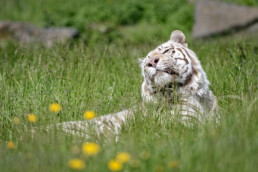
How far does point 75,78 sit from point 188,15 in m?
7.22

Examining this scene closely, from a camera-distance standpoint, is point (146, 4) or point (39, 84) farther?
point (146, 4)

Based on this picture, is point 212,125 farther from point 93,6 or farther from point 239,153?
point 93,6

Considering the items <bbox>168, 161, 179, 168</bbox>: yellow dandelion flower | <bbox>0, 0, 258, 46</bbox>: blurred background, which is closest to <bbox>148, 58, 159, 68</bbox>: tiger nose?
<bbox>168, 161, 179, 168</bbox>: yellow dandelion flower

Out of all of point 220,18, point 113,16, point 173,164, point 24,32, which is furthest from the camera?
point 113,16

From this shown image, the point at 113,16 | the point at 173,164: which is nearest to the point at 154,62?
the point at 173,164

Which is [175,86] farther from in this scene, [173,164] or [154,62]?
[173,164]

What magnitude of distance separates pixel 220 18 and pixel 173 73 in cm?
675

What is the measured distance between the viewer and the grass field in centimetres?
276

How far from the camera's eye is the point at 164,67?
4141mm

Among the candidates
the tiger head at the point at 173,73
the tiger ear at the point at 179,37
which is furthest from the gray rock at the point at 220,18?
the tiger head at the point at 173,73

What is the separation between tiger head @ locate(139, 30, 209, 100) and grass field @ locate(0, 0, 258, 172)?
10.9 inches

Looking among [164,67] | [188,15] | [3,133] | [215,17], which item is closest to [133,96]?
[164,67]

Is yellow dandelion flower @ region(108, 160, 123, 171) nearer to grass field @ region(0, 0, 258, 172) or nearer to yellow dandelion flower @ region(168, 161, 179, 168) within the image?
grass field @ region(0, 0, 258, 172)

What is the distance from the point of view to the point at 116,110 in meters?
4.27
